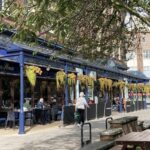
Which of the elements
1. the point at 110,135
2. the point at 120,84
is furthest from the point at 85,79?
the point at 110,135

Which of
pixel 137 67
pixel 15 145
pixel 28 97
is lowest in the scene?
pixel 15 145

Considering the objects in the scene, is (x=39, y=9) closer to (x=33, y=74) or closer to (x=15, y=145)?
(x=15, y=145)

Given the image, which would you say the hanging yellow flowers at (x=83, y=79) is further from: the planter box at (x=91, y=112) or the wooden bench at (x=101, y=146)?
the wooden bench at (x=101, y=146)

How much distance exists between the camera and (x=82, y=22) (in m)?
11.9

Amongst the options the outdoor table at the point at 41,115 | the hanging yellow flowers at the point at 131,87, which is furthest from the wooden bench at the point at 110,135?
the hanging yellow flowers at the point at 131,87

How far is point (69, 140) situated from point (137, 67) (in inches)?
2882

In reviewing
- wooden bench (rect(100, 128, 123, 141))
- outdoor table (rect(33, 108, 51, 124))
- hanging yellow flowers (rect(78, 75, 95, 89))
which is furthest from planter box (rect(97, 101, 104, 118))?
wooden bench (rect(100, 128, 123, 141))

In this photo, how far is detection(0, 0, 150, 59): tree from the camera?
9047mm

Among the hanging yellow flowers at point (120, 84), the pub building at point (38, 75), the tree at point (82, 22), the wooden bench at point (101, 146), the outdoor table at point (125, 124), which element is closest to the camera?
the tree at point (82, 22)

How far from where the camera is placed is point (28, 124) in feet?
78.7

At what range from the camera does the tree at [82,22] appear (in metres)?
9.05

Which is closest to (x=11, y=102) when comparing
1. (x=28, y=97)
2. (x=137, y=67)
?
(x=28, y=97)

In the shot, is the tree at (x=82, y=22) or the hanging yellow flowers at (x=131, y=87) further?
the hanging yellow flowers at (x=131, y=87)

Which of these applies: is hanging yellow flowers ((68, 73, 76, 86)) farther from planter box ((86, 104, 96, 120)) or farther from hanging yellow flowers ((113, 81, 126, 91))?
hanging yellow flowers ((113, 81, 126, 91))
